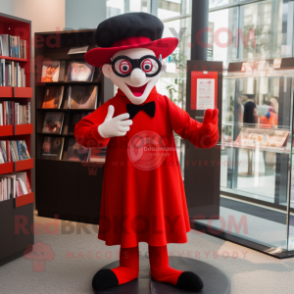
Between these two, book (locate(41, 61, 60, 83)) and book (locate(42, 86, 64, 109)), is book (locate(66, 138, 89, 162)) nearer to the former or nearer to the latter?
book (locate(42, 86, 64, 109))

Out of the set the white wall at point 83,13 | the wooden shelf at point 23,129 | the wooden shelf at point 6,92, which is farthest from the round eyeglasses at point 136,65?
the white wall at point 83,13

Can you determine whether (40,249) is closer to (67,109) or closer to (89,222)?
(89,222)

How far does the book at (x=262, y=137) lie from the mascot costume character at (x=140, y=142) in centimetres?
105

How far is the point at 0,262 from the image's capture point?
288 cm

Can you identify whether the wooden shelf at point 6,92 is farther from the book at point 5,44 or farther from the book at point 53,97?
the book at point 53,97

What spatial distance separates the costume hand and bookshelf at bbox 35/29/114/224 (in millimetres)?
1740

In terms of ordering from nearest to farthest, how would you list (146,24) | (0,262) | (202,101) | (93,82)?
(146,24) → (0,262) → (202,101) → (93,82)

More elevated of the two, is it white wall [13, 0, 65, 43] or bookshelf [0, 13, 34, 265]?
white wall [13, 0, 65, 43]

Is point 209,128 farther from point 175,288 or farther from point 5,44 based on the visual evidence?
point 5,44

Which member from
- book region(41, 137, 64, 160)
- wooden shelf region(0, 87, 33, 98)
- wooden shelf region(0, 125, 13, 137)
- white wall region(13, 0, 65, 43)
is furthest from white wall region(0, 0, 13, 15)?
wooden shelf region(0, 125, 13, 137)

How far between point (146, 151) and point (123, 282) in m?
0.85

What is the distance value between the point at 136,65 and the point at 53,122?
2.14 m

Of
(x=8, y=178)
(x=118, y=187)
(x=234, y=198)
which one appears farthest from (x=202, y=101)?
(x=8, y=178)

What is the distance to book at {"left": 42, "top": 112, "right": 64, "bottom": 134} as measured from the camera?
412 centimetres
